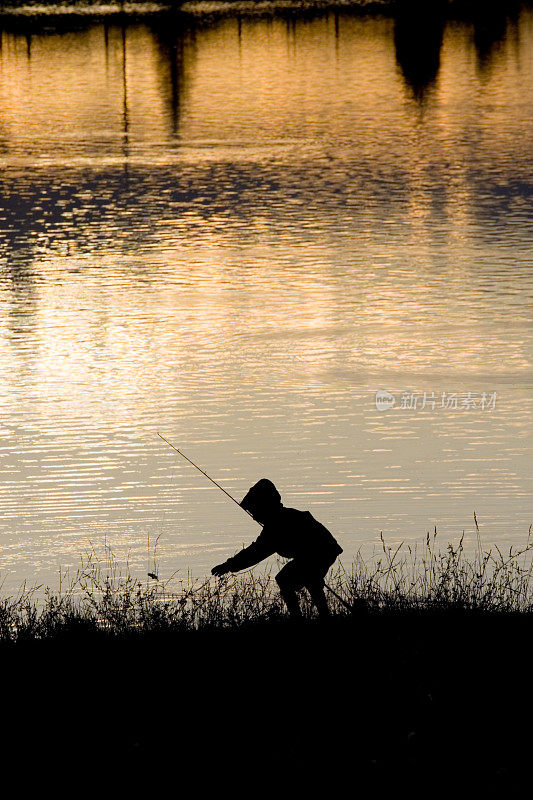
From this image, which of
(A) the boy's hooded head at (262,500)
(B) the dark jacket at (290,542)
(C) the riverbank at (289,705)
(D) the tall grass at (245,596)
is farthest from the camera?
(D) the tall grass at (245,596)

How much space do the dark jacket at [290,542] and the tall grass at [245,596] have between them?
17.2 inches

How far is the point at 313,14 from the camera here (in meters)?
89.7

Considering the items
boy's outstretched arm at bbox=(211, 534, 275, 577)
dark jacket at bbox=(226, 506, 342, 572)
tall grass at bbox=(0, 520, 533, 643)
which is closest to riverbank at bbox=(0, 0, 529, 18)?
tall grass at bbox=(0, 520, 533, 643)

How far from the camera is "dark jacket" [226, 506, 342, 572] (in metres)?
9.18

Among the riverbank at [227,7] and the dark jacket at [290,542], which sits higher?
the dark jacket at [290,542]

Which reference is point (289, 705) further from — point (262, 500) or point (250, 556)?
point (262, 500)

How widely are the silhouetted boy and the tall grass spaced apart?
31cm

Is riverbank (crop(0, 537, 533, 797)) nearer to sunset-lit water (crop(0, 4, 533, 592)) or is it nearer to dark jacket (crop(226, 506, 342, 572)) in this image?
dark jacket (crop(226, 506, 342, 572))

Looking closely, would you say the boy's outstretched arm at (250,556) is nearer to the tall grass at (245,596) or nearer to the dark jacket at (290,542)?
the dark jacket at (290,542)

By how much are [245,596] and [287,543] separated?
131 centimetres

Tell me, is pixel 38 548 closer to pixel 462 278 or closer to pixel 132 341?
pixel 132 341

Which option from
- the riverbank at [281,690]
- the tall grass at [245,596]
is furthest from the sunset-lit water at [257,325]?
the riverbank at [281,690]

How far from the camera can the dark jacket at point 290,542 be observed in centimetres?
918

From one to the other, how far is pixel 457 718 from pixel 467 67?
56.1 m
